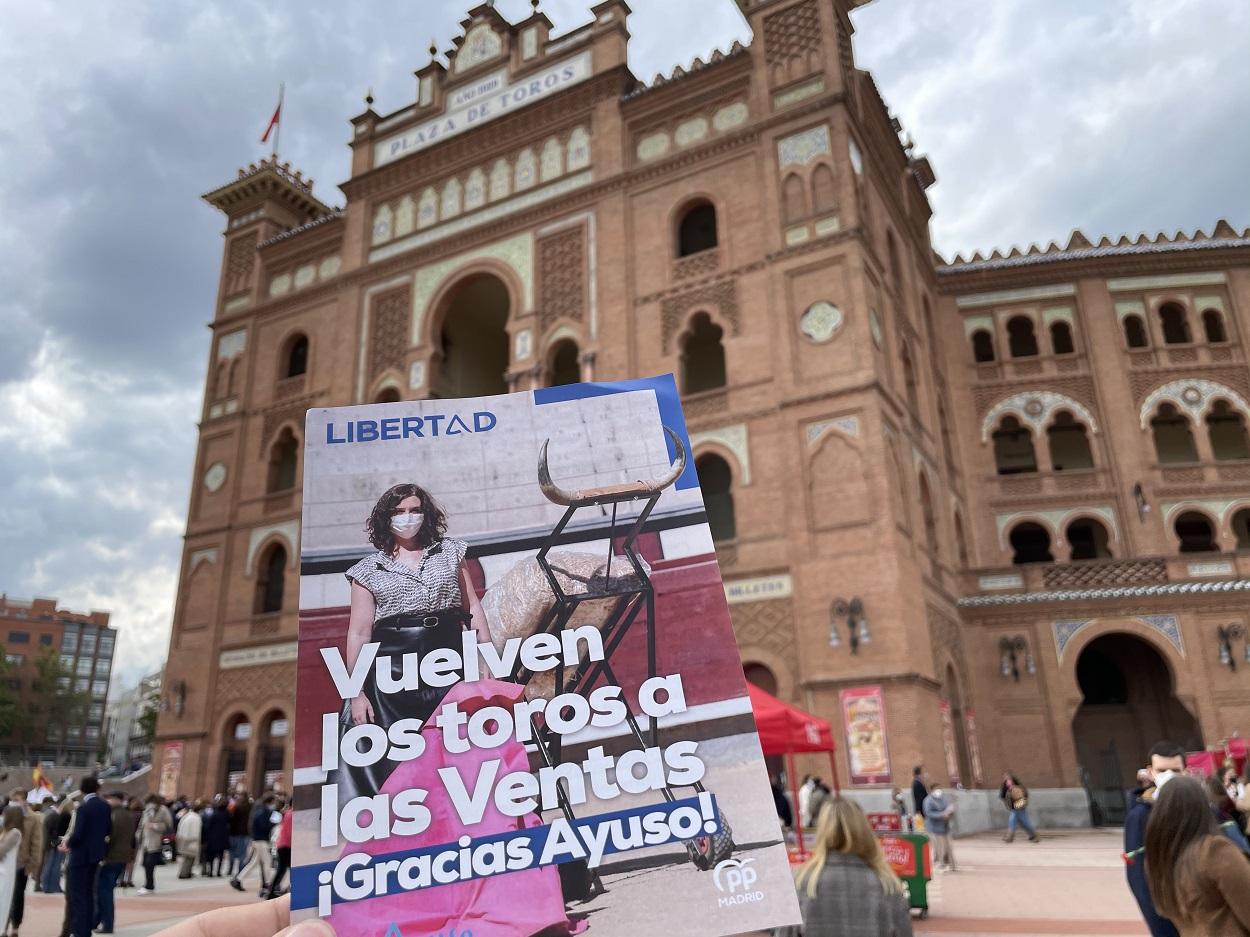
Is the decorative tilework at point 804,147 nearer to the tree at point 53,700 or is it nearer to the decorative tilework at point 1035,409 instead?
A: the decorative tilework at point 1035,409

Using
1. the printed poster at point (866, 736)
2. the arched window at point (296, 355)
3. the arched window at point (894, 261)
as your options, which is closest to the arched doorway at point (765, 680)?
the printed poster at point (866, 736)

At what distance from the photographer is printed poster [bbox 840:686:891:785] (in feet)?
48.2

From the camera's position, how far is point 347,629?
6.22 feet

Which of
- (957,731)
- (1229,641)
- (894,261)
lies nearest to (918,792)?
(957,731)

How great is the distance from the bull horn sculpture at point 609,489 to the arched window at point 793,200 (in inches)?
679

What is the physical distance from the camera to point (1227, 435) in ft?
76.9

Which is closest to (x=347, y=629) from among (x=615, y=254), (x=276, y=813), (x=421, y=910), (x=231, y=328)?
(x=421, y=910)

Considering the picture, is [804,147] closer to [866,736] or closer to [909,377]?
[909,377]

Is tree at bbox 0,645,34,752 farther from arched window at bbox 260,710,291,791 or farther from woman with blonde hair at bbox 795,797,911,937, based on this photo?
woman with blonde hair at bbox 795,797,911,937

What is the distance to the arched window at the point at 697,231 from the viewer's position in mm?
21250

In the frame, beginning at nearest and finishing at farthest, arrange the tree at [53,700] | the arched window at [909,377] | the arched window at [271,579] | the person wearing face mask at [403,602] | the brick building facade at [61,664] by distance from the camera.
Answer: the person wearing face mask at [403,602] → the arched window at [909,377] → the arched window at [271,579] → the tree at [53,700] → the brick building facade at [61,664]

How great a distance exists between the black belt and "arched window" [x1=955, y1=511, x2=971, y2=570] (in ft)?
67.8

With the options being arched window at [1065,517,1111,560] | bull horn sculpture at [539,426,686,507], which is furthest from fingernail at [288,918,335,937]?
arched window at [1065,517,1111,560]

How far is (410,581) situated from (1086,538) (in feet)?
83.3
